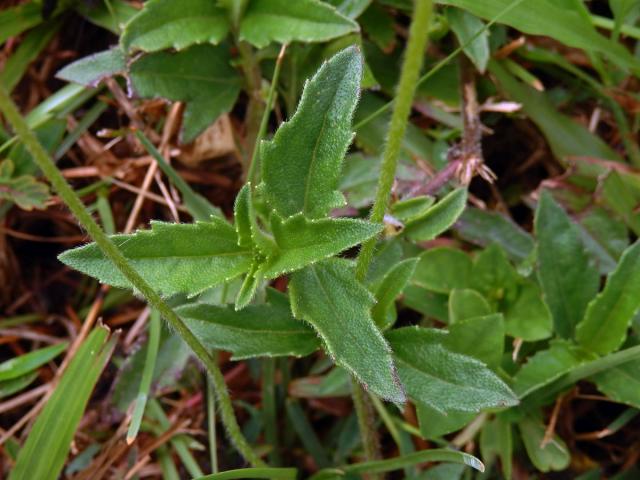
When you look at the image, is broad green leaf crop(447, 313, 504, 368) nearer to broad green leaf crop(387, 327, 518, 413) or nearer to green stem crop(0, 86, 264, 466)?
broad green leaf crop(387, 327, 518, 413)

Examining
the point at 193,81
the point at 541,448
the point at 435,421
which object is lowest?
the point at 541,448

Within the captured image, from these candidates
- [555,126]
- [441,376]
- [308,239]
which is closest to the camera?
[308,239]

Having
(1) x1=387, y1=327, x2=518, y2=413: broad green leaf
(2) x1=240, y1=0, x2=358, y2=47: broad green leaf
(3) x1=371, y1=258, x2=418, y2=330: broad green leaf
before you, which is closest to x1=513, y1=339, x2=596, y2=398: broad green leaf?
(1) x1=387, y1=327, x2=518, y2=413: broad green leaf

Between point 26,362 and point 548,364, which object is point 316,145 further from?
point 26,362

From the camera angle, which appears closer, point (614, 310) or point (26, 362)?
point (614, 310)

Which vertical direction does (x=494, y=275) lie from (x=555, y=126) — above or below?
below

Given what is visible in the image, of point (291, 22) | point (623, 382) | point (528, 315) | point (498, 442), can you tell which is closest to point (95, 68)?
point (291, 22)

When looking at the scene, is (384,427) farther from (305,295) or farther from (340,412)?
(305,295)
